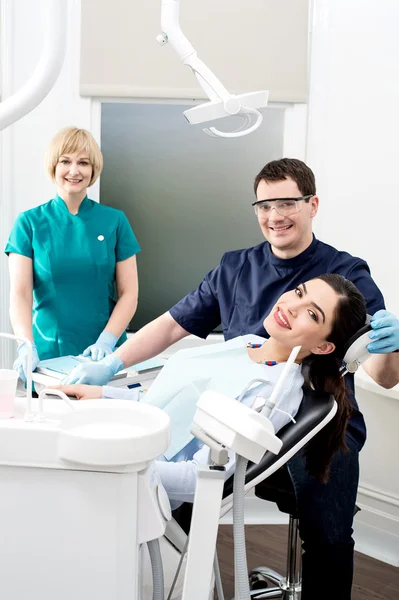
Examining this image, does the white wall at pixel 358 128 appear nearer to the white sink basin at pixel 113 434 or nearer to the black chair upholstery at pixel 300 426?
the black chair upholstery at pixel 300 426

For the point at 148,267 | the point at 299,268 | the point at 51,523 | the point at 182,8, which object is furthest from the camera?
the point at 148,267

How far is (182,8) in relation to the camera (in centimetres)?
256

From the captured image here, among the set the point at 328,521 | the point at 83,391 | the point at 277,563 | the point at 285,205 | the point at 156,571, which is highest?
the point at 285,205

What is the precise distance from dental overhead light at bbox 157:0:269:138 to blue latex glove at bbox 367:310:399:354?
18.1 inches

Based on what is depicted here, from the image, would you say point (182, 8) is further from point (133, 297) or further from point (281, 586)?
point (281, 586)

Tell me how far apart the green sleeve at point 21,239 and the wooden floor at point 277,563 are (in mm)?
1202

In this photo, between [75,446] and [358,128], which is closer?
[75,446]

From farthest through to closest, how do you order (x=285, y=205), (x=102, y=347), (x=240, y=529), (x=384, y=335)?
(x=102, y=347) < (x=285, y=205) < (x=384, y=335) < (x=240, y=529)

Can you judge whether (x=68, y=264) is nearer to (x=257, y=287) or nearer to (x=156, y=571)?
(x=257, y=287)

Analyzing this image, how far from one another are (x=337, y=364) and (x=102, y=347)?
32.3 inches

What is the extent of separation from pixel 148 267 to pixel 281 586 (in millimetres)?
1380

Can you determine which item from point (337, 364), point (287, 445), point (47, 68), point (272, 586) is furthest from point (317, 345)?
point (272, 586)

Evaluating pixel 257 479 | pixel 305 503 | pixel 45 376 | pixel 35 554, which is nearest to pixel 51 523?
pixel 35 554

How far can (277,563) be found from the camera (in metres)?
2.36
